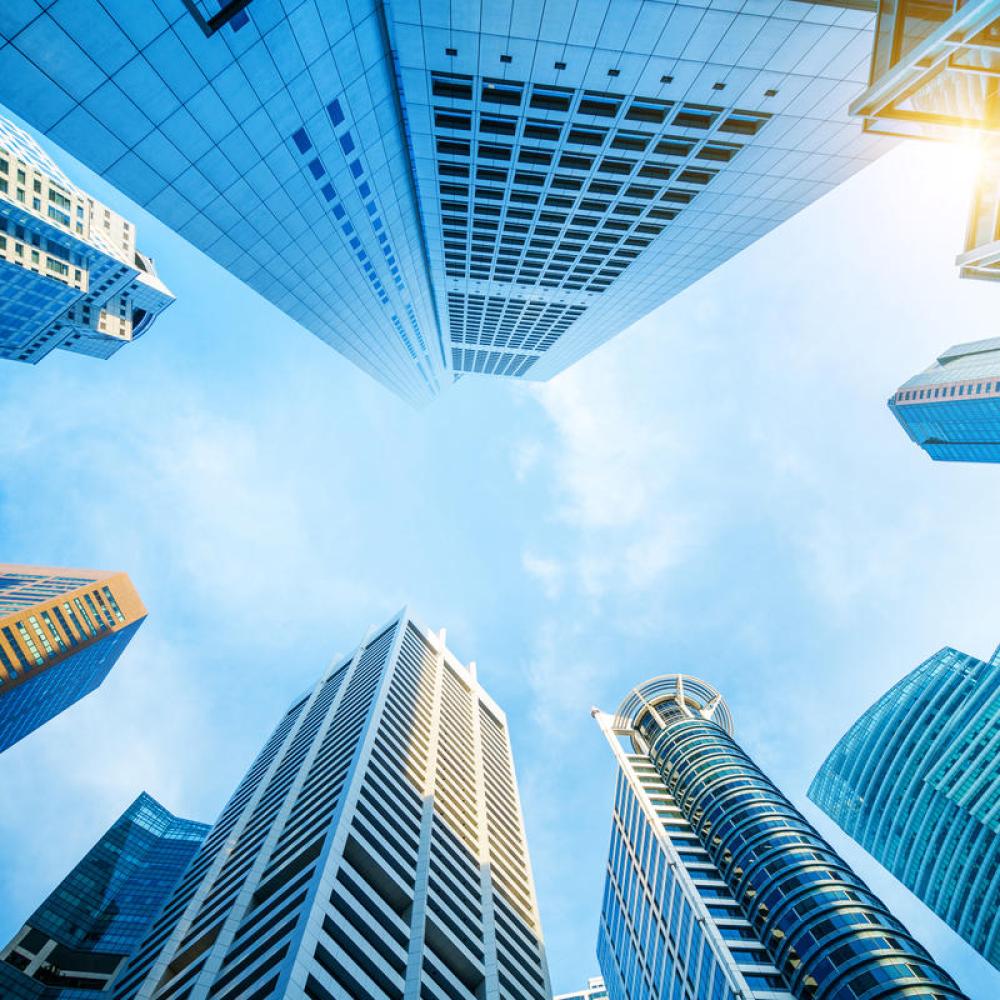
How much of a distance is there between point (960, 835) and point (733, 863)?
188ft

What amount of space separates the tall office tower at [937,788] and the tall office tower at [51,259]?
168476mm

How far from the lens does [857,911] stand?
5344 cm

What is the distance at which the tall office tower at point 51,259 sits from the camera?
261 feet

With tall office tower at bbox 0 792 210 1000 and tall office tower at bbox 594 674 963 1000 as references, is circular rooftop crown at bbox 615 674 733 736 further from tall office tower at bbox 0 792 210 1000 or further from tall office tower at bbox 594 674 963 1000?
tall office tower at bbox 0 792 210 1000

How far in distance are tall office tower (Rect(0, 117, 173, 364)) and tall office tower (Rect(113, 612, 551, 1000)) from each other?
255ft

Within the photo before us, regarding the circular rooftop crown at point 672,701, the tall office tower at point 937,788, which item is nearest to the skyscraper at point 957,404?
the tall office tower at point 937,788

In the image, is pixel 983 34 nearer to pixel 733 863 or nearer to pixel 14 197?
pixel 733 863

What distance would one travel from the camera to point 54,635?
382ft

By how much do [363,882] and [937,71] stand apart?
45.6m

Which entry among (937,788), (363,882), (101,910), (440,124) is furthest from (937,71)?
(101,910)

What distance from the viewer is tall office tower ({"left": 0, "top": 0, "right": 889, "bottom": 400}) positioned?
1650 centimetres

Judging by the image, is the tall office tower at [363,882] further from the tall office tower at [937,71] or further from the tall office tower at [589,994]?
the tall office tower at [589,994]

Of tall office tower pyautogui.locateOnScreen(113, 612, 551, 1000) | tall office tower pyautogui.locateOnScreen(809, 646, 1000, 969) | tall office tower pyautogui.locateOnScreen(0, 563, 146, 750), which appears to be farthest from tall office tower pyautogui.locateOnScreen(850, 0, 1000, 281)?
tall office tower pyautogui.locateOnScreen(0, 563, 146, 750)

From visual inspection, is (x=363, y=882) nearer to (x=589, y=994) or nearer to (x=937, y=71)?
(x=937, y=71)
